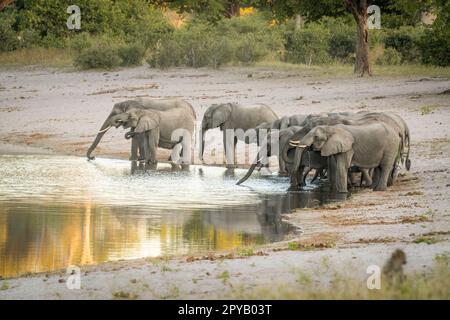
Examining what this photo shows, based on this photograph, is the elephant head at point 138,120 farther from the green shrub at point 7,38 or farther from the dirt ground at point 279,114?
the green shrub at point 7,38

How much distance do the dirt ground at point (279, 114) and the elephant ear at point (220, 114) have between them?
125 cm

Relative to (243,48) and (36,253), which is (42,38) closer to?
(243,48)

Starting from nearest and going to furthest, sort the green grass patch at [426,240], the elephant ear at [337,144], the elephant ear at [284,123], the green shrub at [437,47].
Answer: the green grass patch at [426,240], the elephant ear at [337,144], the elephant ear at [284,123], the green shrub at [437,47]

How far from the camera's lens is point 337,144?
16.5 meters

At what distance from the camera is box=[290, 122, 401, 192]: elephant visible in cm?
1664

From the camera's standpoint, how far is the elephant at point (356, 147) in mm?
16641

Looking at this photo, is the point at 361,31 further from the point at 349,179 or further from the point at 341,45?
the point at 349,179

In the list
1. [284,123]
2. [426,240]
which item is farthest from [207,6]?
[426,240]

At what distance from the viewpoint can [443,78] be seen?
32125 mm

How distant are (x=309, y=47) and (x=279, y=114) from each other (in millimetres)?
16013

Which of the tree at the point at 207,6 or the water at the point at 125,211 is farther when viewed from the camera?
the tree at the point at 207,6

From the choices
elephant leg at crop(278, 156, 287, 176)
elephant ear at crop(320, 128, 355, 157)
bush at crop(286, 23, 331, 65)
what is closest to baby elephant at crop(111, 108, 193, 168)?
elephant leg at crop(278, 156, 287, 176)

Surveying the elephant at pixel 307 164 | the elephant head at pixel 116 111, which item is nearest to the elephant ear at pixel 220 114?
the elephant head at pixel 116 111

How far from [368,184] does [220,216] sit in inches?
138
